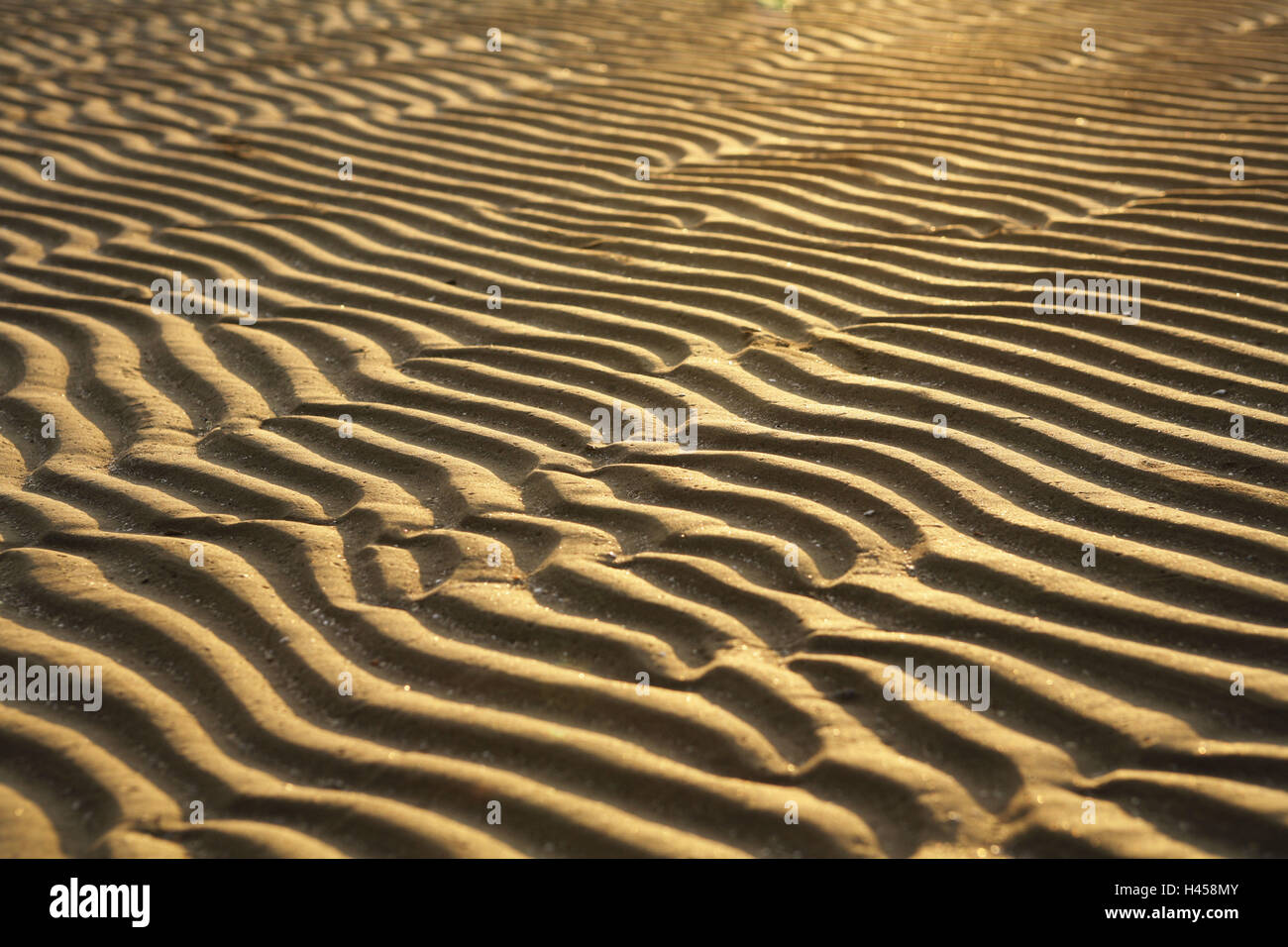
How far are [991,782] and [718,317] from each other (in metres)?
2.18

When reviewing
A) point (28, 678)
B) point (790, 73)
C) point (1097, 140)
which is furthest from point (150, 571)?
point (790, 73)

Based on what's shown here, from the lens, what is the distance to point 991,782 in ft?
6.68

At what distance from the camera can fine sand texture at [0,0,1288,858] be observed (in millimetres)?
2064

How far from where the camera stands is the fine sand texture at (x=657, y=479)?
2.06 meters

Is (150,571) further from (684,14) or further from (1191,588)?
(684,14)

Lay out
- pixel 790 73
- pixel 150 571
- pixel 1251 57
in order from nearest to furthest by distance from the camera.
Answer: pixel 150 571
pixel 1251 57
pixel 790 73

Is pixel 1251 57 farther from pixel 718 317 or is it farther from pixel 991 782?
pixel 991 782

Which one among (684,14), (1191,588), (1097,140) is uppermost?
(684,14)

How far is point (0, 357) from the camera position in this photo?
12.5ft

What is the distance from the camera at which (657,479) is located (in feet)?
9.75
